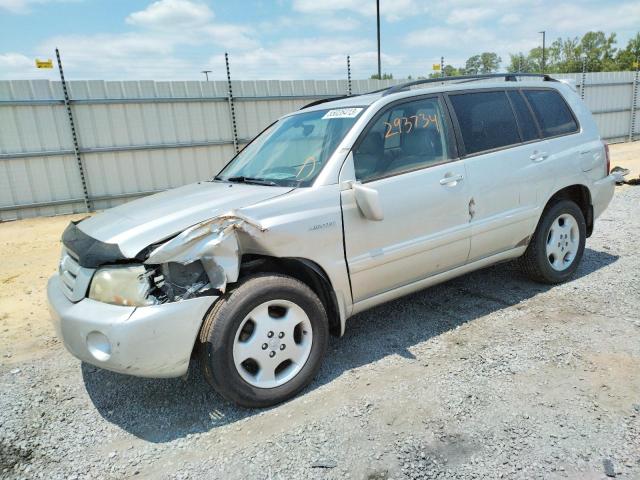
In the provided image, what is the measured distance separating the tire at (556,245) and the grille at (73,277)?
3586mm

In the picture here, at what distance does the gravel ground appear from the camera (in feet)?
7.54

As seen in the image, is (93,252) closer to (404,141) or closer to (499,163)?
(404,141)

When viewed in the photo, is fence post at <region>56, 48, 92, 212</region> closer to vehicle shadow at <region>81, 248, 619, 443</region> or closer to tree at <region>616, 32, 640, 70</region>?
vehicle shadow at <region>81, 248, 619, 443</region>

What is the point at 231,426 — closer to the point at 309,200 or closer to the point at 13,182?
the point at 309,200

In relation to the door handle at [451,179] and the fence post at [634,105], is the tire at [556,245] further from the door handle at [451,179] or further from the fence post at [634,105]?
the fence post at [634,105]

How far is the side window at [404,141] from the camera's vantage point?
10.5ft

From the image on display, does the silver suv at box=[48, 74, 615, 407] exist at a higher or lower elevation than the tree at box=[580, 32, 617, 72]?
lower

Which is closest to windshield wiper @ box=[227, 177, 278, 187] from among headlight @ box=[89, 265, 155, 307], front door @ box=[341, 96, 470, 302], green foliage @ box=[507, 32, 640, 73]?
front door @ box=[341, 96, 470, 302]

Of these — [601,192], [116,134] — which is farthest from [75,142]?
[601,192]

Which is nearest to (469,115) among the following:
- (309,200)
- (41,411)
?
(309,200)

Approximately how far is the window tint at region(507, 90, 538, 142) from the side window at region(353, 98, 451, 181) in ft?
2.88

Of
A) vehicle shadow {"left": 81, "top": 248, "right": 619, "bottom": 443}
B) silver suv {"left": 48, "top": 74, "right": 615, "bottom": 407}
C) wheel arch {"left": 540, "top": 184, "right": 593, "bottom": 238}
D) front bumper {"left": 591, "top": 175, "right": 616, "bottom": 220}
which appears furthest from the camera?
front bumper {"left": 591, "top": 175, "right": 616, "bottom": 220}

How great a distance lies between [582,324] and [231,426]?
8.90ft

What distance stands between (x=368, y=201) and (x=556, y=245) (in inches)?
93.7
